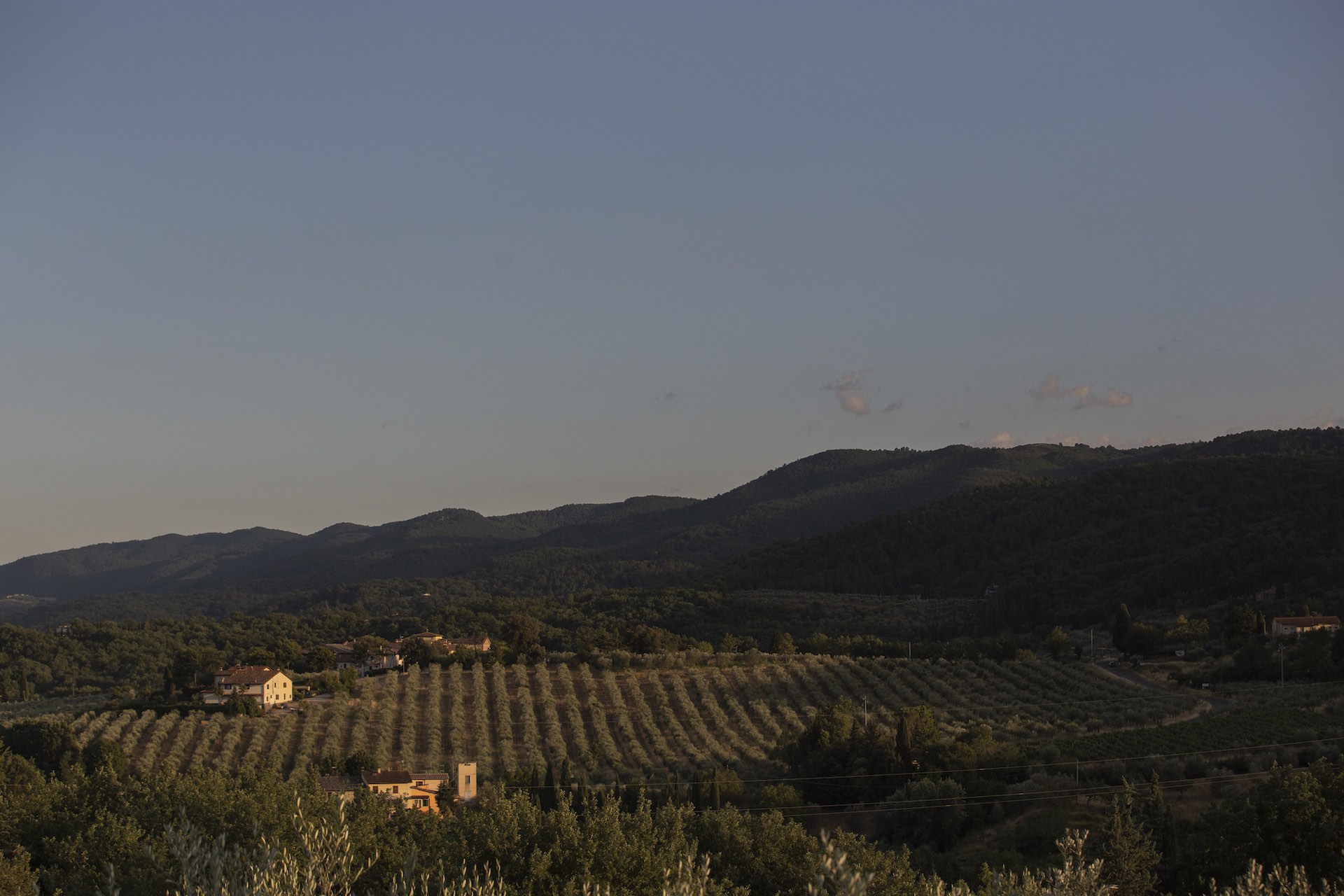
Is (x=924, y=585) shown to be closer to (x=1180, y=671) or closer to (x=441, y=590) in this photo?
(x=1180, y=671)

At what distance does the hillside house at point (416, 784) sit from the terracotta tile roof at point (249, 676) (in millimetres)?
18150

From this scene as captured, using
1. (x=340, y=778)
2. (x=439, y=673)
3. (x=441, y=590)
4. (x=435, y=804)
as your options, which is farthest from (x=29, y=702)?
(x=441, y=590)

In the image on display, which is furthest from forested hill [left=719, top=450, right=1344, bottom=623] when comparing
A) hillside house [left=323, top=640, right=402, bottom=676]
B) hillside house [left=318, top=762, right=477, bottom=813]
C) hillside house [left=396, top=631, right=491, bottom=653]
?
hillside house [left=318, top=762, right=477, bottom=813]

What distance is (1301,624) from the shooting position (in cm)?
5766

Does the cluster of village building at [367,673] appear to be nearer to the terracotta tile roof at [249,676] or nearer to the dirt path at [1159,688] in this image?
the terracotta tile roof at [249,676]

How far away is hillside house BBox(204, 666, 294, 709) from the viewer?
57.4 m

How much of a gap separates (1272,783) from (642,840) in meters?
13.0

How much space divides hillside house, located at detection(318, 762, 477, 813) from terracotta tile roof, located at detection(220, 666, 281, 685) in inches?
715

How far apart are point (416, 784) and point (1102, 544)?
64.9 meters

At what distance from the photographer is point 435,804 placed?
123 feet

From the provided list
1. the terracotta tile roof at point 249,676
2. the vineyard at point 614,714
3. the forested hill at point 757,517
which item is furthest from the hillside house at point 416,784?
the forested hill at point 757,517

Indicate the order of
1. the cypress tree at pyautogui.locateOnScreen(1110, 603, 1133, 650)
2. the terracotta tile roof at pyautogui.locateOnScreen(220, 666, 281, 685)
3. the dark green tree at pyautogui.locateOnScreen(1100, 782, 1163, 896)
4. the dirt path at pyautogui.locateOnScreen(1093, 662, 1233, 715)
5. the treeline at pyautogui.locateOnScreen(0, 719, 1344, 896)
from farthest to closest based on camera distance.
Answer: the cypress tree at pyautogui.locateOnScreen(1110, 603, 1133, 650) → the terracotta tile roof at pyautogui.locateOnScreen(220, 666, 281, 685) → the dirt path at pyautogui.locateOnScreen(1093, 662, 1233, 715) → the dark green tree at pyautogui.locateOnScreen(1100, 782, 1163, 896) → the treeline at pyautogui.locateOnScreen(0, 719, 1344, 896)

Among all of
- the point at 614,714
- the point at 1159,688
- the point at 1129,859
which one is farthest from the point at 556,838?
the point at 1159,688

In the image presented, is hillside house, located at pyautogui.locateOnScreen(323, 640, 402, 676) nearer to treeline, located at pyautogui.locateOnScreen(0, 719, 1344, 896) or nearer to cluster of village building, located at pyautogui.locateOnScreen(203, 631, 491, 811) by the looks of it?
cluster of village building, located at pyautogui.locateOnScreen(203, 631, 491, 811)
